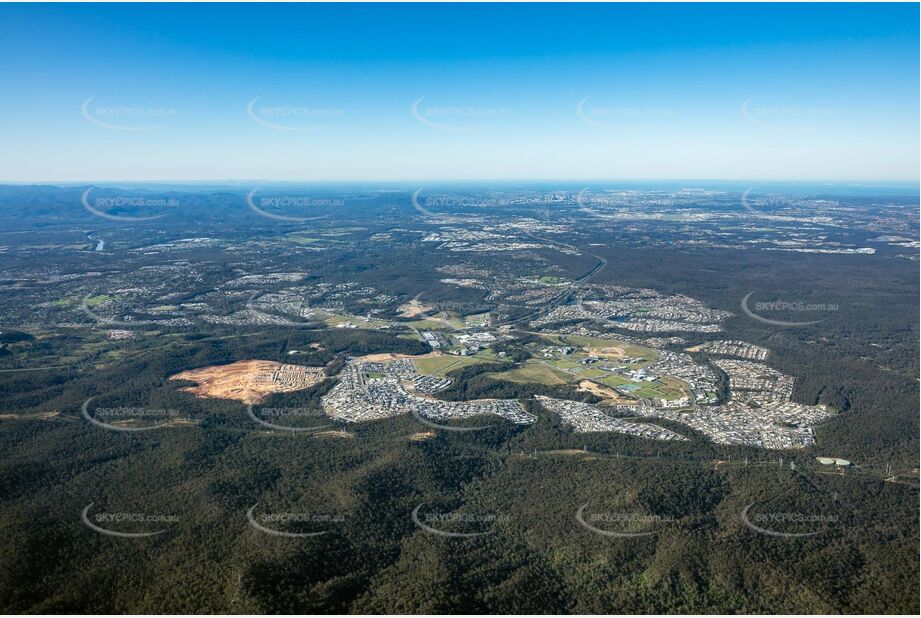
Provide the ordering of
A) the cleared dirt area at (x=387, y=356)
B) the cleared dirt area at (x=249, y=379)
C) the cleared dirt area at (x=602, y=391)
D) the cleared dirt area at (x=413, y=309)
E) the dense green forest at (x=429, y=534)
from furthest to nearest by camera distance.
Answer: the cleared dirt area at (x=413, y=309) < the cleared dirt area at (x=387, y=356) < the cleared dirt area at (x=249, y=379) < the cleared dirt area at (x=602, y=391) < the dense green forest at (x=429, y=534)

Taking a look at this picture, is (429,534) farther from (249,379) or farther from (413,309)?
(413,309)

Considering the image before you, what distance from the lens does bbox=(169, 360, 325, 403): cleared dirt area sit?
63438 mm

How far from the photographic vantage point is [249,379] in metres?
67.5

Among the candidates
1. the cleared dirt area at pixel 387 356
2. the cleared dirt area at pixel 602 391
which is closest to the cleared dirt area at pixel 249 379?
the cleared dirt area at pixel 387 356

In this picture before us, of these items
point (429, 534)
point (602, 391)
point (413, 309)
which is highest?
point (602, 391)

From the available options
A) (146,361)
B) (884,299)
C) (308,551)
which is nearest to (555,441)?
(308,551)

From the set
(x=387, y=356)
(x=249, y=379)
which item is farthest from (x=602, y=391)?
(x=249, y=379)

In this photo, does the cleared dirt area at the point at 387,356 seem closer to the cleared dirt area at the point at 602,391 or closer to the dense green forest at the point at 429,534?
the cleared dirt area at the point at 602,391

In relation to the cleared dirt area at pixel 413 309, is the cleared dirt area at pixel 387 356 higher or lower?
higher

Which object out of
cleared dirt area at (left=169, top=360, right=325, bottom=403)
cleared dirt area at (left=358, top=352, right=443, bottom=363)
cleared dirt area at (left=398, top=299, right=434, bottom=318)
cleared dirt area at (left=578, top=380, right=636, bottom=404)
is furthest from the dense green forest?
cleared dirt area at (left=398, top=299, right=434, bottom=318)

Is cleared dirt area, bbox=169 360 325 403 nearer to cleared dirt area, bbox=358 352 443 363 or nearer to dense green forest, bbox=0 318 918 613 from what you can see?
dense green forest, bbox=0 318 918 613

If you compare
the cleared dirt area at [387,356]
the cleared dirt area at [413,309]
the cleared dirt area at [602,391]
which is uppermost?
the cleared dirt area at [602,391]

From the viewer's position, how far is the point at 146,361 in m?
72.3

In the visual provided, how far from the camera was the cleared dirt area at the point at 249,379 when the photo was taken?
6344 centimetres
